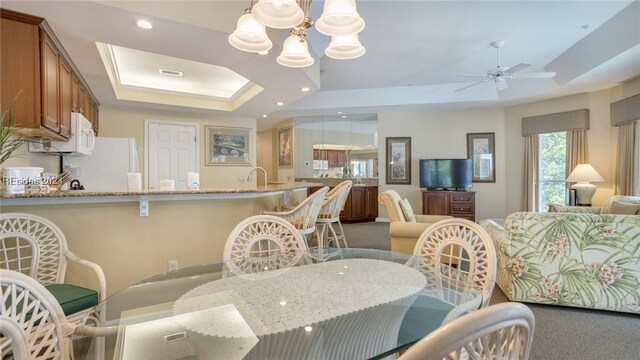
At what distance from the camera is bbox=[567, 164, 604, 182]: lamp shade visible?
463 centimetres

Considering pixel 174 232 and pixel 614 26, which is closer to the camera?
pixel 174 232

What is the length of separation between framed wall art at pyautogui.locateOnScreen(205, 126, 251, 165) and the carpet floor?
16.2 ft

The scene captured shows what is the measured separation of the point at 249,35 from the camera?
5.57ft

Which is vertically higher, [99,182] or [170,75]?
[170,75]

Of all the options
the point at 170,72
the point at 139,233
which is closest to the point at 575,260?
the point at 139,233

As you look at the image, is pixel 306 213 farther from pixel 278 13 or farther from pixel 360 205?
pixel 360 205

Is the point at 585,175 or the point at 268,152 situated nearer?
the point at 585,175

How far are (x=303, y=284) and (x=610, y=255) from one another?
2.65m

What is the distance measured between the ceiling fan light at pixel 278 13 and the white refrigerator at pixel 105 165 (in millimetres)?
3285

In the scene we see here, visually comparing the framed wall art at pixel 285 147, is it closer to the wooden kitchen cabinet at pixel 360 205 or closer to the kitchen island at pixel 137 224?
the wooden kitchen cabinet at pixel 360 205

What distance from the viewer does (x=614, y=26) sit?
349cm

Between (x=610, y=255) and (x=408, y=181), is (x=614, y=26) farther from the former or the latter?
(x=408, y=181)

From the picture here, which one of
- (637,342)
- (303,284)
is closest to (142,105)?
(303,284)

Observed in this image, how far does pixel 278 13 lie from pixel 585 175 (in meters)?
5.38
